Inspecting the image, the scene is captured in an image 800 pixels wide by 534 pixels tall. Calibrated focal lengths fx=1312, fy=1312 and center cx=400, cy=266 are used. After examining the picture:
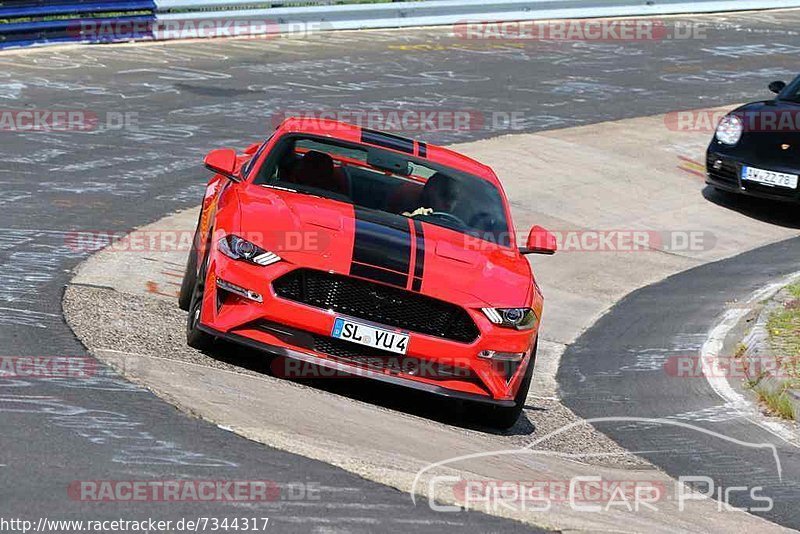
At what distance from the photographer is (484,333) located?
7074mm

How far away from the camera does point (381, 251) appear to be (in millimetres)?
7113

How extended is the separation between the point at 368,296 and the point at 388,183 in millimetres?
1663

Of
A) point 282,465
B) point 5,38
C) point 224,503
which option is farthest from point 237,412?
point 5,38

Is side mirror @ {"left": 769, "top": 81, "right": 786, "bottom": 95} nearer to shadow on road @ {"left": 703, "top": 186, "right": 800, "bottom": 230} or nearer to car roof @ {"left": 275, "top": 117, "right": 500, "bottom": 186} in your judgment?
shadow on road @ {"left": 703, "top": 186, "right": 800, "bottom": 230}

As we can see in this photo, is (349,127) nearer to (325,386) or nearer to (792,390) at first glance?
(325,386)

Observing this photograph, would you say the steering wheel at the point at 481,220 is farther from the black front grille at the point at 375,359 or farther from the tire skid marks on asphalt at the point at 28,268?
the tire skid marks on asphalt at the point at 28,268

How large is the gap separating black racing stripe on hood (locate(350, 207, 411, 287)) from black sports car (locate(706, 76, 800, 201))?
25.2 feet

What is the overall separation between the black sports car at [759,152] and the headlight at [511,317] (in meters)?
7.62

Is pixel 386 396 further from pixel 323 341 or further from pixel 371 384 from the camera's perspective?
pixel 323 341

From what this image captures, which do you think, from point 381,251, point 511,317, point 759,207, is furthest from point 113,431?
point 759,207

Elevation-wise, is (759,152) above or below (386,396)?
above

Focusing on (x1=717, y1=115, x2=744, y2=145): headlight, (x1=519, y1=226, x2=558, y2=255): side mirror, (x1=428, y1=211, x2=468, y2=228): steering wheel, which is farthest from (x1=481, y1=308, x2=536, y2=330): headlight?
(x1=717, y1=115, x2=744, y2=145): headlight

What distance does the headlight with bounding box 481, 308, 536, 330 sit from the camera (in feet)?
23.4

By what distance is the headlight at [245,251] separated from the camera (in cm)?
702
